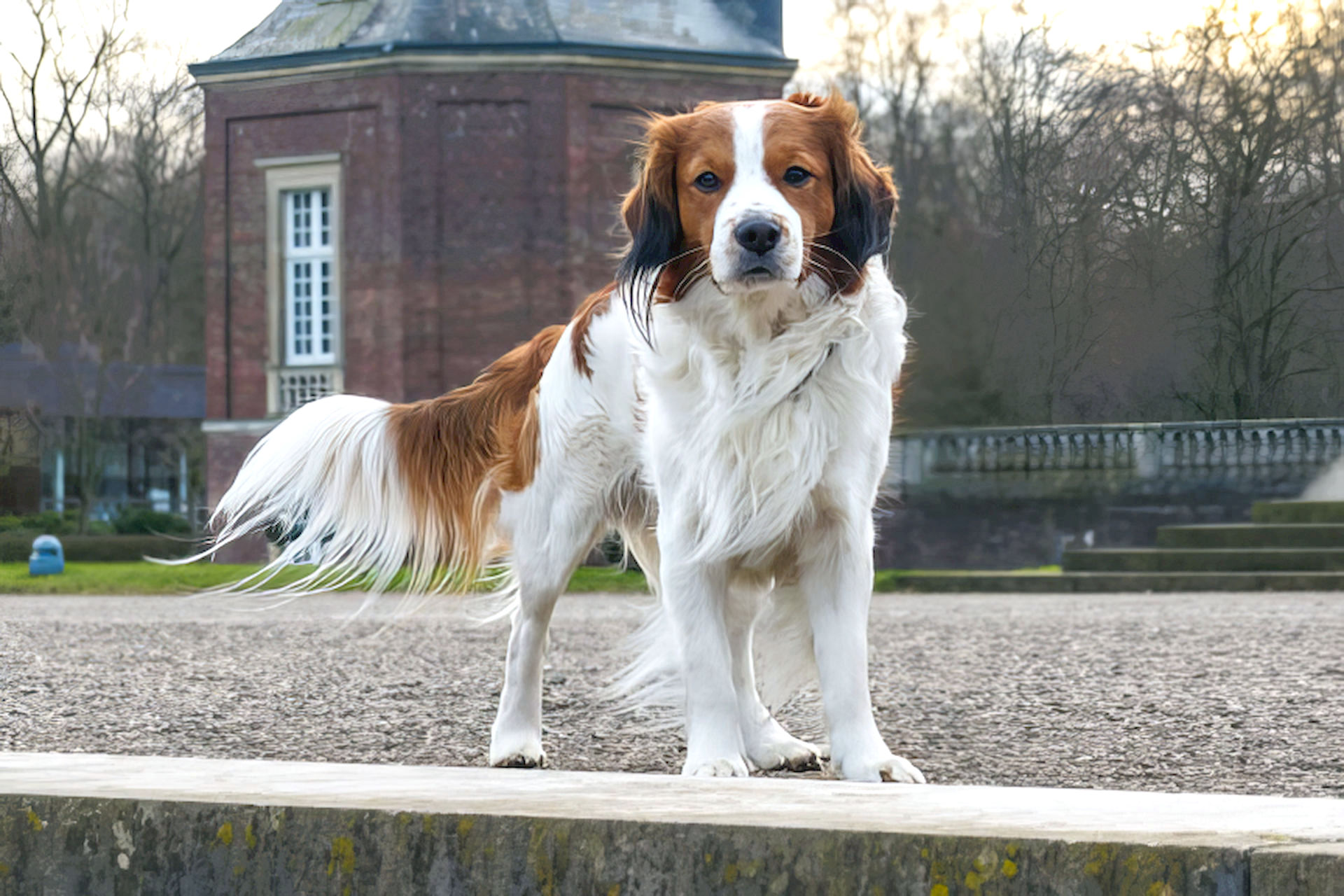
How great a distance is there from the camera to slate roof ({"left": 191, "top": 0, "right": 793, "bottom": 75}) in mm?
13758

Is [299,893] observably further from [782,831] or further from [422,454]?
[422,454]

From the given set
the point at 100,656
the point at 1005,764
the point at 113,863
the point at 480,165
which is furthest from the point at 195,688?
the point at 480,165

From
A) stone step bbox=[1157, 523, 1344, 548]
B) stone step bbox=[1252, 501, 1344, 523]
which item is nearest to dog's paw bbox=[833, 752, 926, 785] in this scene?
stone step bbox=[1252, 501, 1344, 523]

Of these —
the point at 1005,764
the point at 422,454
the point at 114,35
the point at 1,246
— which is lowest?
the point at 1005,764

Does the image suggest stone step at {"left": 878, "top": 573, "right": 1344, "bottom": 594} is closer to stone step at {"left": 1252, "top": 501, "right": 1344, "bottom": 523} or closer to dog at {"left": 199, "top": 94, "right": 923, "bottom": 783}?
stone step at {"left": 1252, "top": 501, "right": 1344, "bottom": 523}

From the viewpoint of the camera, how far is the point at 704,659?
4.04 meters

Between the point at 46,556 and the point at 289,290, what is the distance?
61.6ft

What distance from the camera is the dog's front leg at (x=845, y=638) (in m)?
3.91

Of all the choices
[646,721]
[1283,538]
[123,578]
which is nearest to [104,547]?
[123,578]

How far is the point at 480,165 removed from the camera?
24.6 meters

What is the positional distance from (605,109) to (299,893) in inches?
896

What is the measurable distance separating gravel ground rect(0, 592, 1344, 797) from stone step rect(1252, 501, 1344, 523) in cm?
69

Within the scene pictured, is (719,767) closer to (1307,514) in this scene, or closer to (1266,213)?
(1266,213)

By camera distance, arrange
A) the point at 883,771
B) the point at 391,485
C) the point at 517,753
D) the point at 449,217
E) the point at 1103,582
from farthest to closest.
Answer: the point at 449,217 < the point at 1103,582 < the point at 391,485 < the point at 517,753 < the point at 883,771
